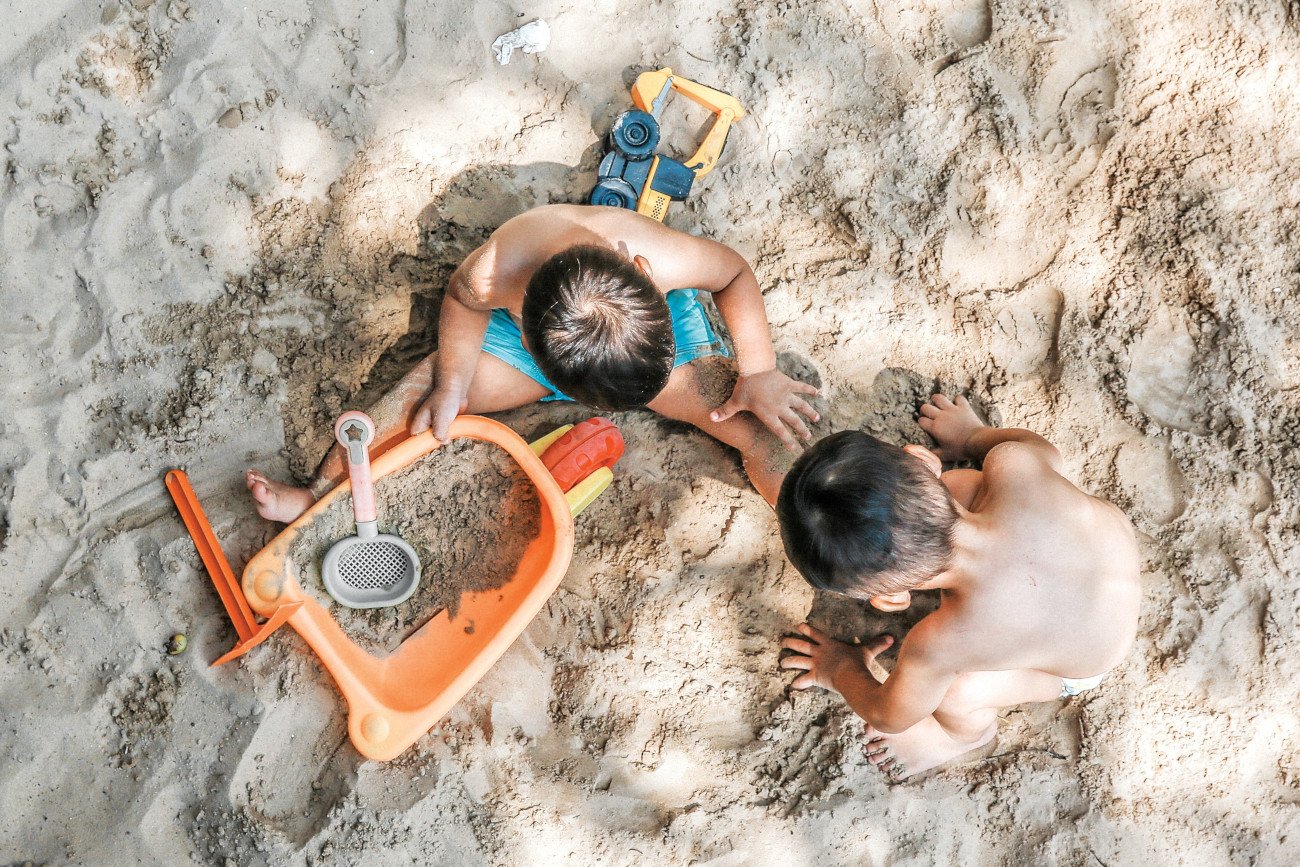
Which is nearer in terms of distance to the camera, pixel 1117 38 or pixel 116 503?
pixel 116 503

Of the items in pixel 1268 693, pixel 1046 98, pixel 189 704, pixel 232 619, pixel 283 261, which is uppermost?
pixel 1046 98

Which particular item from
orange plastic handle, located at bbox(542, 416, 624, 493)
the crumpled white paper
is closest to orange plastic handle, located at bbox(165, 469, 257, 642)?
orange plastic handle, located at bbox(542, 416, 624, 493)

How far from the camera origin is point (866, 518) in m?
1.09

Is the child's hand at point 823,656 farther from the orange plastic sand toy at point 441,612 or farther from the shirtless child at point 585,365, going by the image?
the orange plastic sand toy at point 441,612

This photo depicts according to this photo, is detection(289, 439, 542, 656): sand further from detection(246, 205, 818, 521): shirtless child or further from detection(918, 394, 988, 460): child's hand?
detection(918, 394, 988, 460): child's hand

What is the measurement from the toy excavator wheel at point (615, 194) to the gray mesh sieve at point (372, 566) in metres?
0.70

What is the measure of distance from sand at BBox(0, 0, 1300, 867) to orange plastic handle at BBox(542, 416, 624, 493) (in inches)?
3.7

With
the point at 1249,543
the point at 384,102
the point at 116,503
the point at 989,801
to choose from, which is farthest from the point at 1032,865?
the point at 384,102

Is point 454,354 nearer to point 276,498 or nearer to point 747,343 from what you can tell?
point 276,498

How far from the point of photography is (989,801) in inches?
58.2

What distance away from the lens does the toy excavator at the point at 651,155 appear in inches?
61.7

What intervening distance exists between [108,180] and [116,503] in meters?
0.54

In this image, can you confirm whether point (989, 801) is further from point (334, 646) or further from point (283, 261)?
point (283, 261)

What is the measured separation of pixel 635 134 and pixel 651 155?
46mm
